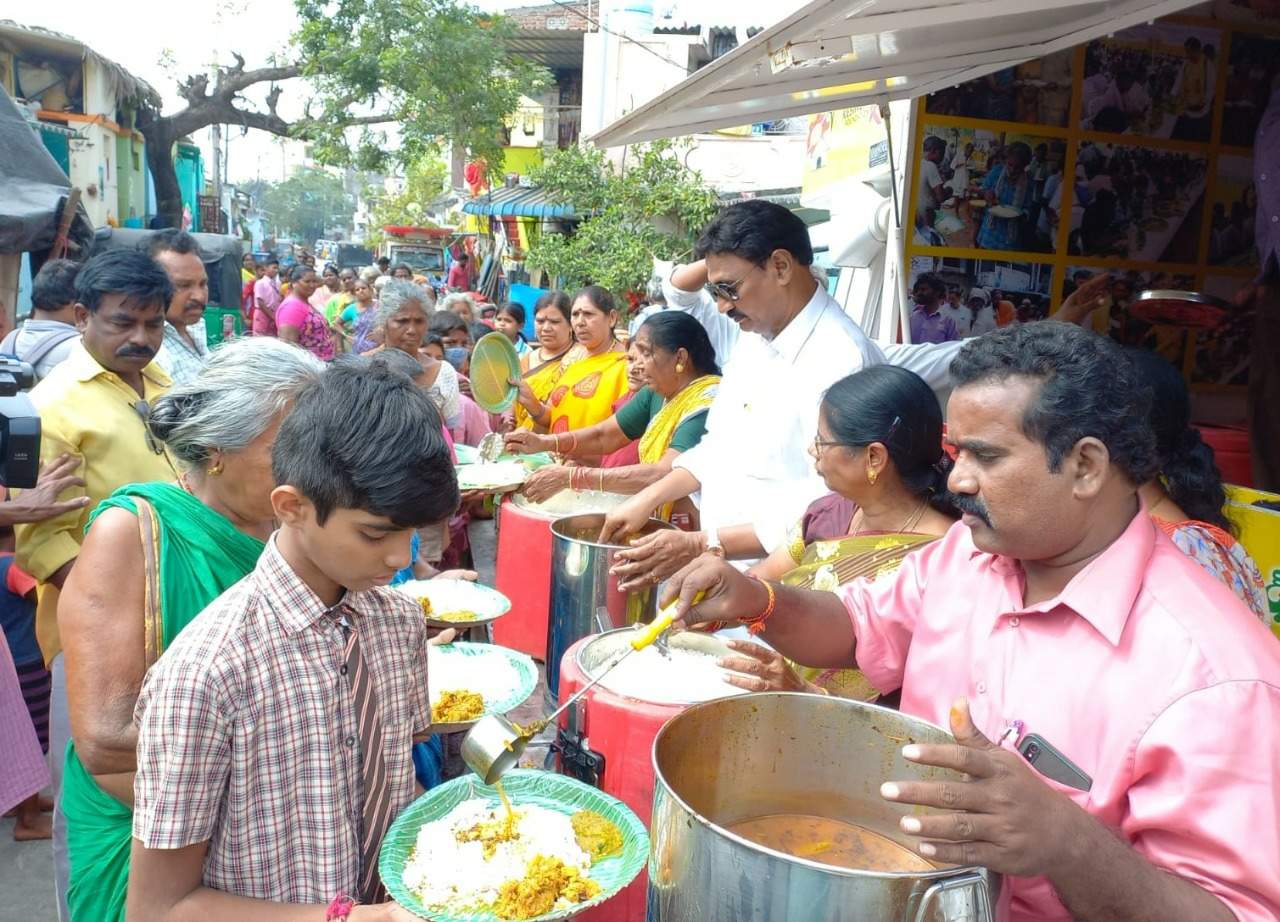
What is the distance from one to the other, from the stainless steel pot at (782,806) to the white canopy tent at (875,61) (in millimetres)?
1196

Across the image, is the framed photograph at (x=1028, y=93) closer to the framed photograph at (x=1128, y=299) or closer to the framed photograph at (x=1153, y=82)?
the framed photograph at (x=1153, y=82)

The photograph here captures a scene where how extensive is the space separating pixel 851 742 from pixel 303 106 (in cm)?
1649

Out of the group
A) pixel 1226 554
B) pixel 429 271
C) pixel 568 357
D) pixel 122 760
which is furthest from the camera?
pixel 429 271

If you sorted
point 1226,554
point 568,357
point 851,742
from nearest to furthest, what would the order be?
point 851,742 < point 1226,554 < point 568,357

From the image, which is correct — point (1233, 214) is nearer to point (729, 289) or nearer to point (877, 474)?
point (729, 289)

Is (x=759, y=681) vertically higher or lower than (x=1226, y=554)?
lower

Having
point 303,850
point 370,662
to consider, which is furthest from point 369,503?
point 303,850

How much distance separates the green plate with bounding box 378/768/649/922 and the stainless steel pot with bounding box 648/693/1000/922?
0.45ft

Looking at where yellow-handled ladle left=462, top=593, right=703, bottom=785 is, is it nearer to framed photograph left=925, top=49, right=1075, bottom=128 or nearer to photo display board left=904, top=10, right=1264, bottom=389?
photo display board left=904, top=10, right=1264, bottom=389

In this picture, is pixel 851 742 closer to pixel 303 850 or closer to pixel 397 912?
pixel 397 912

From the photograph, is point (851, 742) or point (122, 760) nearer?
point (851, 742)

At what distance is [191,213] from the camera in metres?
22.4

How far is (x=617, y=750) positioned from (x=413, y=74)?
1331 cm

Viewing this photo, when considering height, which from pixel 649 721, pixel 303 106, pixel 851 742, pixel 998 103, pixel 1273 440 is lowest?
pixel 649 721
